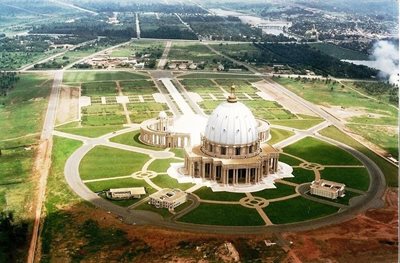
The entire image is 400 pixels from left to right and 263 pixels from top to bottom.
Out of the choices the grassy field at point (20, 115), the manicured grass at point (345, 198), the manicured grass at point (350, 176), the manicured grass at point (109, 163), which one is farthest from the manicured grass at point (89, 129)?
the manicured grass at point (345, 198)

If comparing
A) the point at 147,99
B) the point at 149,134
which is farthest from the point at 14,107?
the point at 149,134

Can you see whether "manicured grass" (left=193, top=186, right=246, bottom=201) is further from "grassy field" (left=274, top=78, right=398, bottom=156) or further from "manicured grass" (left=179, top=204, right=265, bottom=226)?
"grassy field" (left=274, top=78, right=398, bottom=156)

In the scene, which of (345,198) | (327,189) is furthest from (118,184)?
(345,198)

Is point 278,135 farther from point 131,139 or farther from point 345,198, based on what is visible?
point 345,198

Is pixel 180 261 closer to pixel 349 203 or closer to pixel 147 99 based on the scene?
pixel 349 203

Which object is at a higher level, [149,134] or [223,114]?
[223,114]

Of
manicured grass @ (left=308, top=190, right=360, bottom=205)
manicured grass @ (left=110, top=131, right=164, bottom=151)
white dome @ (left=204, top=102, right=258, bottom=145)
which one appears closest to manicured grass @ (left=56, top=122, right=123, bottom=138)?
manicured grass @ (left=110, top=131, right=164, bottom=151)
